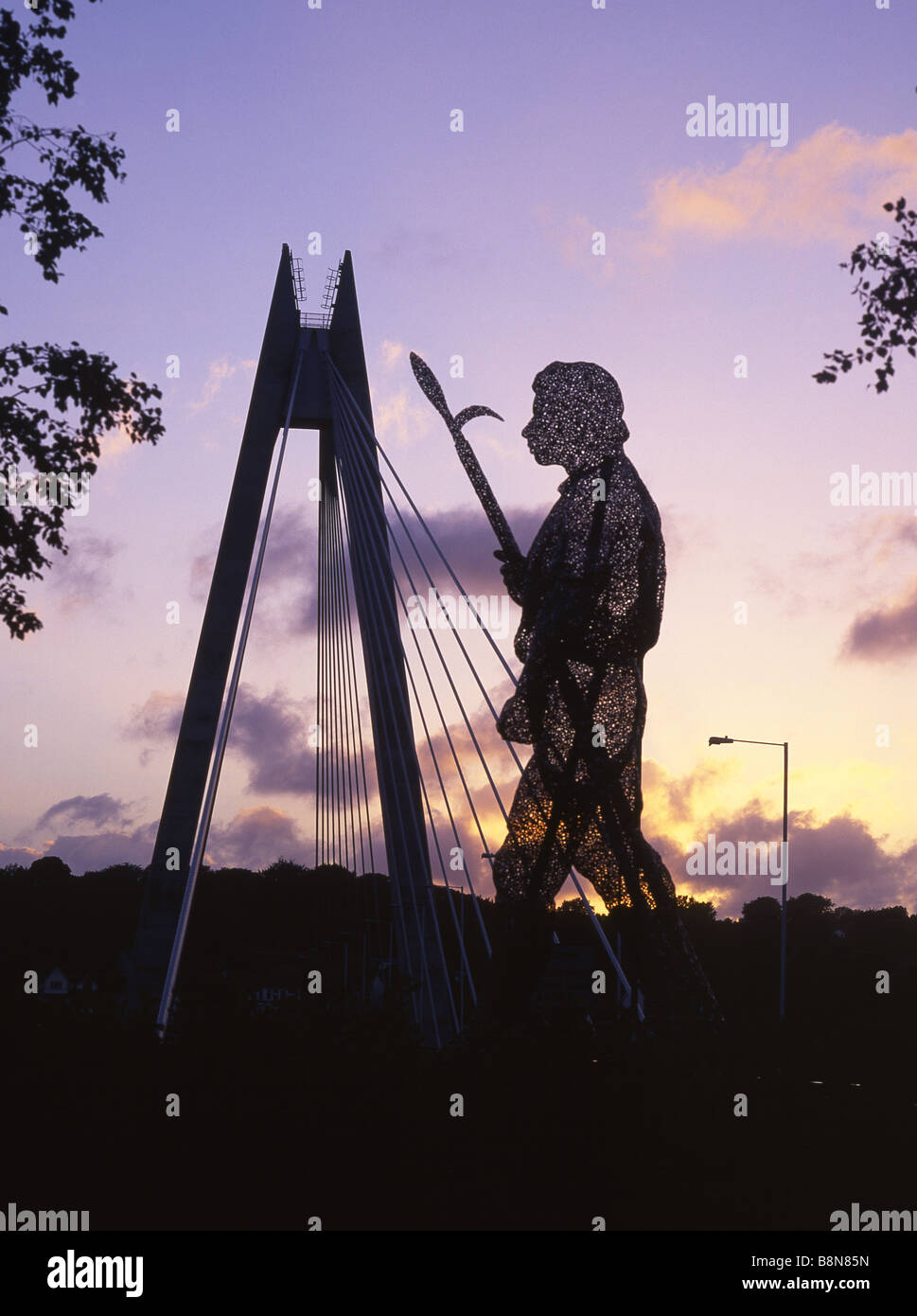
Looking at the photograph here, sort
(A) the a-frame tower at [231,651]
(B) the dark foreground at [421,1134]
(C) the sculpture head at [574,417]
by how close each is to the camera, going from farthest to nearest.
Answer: (A) the a-frame tower at [231,651] → (C) the sculpture head at [574,417] → (B) the dark foreground at [421,1134]

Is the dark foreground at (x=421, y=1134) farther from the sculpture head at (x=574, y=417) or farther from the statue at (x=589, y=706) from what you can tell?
the sculpture head at (x=574, y=417)

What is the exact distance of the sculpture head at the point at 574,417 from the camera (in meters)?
8.97

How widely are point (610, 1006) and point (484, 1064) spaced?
122cm

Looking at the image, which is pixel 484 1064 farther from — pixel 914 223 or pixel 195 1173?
pixel 914 223

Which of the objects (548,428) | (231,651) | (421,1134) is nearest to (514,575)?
(548,428)

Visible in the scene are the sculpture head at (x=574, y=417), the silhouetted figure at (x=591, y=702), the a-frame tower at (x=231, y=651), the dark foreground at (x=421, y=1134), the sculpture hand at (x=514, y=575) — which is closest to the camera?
the dark foreground at (x=421, y=1134)

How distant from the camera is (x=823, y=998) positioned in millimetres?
27469

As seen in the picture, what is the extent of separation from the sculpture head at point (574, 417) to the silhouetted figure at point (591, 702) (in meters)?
0.01

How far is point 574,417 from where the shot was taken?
9.02 m

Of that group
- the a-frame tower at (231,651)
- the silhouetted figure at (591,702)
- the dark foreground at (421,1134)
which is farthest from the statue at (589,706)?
the a-frame tower at (231,651)

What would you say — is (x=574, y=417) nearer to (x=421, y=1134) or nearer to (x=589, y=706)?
(x=589, y=706)

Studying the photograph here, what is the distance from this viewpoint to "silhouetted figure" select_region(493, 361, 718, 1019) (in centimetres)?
873

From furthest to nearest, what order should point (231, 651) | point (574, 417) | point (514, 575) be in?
point (231, 651)
point (514, 575)
point (574, 417)

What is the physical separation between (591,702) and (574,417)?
1775 millimetres
